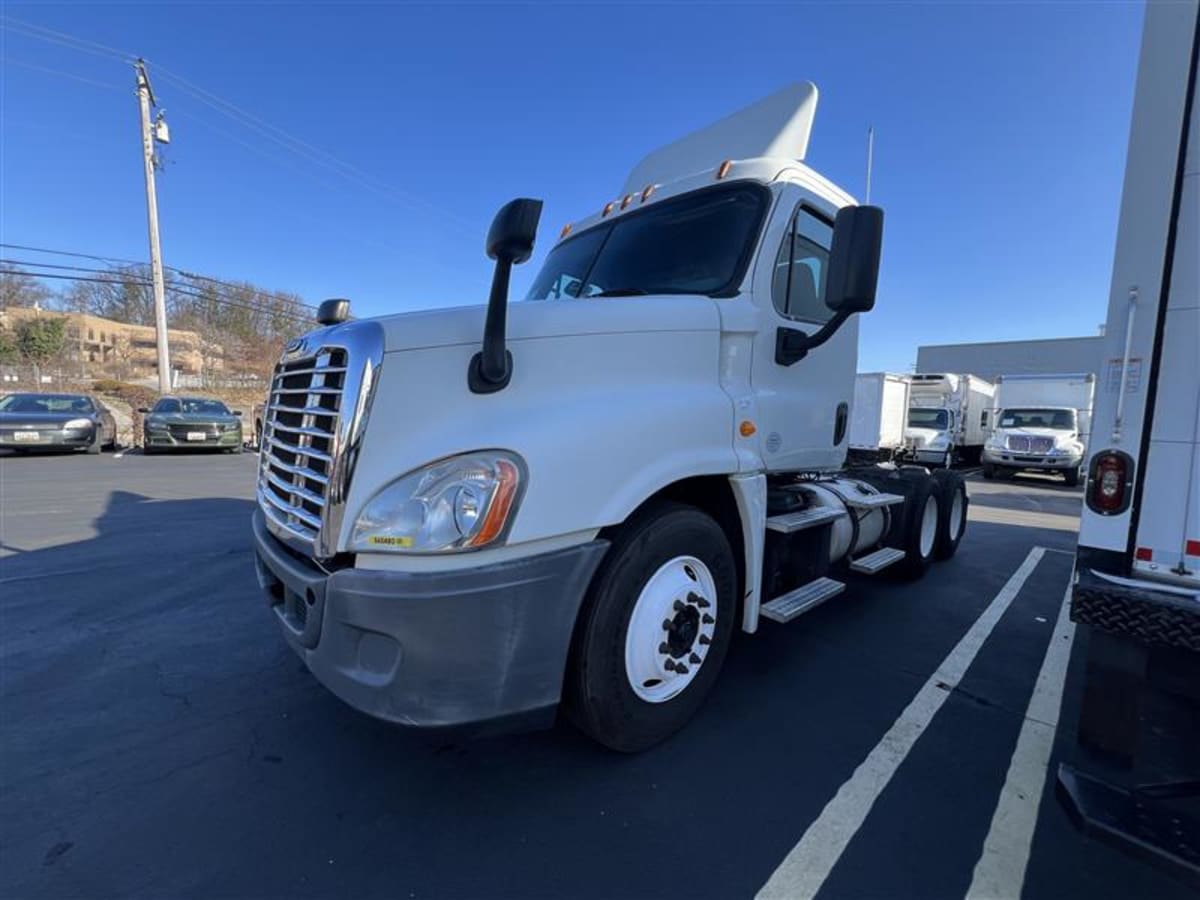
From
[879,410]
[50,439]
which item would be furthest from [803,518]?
[50,439]

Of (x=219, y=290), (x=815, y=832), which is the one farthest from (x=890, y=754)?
(x=219, y=290)

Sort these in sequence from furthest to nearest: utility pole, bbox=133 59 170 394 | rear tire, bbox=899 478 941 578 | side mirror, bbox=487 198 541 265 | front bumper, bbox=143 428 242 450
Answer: utility pole, bbox=133 59 170 394, front bumper, bbox=143 428 242 450, rear tire, bbox=899 478 941 578, side mirror, bbox=487 198 541 265

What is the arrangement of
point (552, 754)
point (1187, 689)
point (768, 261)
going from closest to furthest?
1. point (1187, 689)
2. point (552, 754)
3. point (768, 261)

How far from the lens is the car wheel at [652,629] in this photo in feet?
7.26

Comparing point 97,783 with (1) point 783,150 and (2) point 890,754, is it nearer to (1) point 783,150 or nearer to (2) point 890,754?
(2) point 890,754

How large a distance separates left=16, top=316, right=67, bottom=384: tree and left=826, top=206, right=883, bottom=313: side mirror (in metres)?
55.0

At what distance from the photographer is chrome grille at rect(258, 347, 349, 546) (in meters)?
2.03

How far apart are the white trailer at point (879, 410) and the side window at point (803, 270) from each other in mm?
11422

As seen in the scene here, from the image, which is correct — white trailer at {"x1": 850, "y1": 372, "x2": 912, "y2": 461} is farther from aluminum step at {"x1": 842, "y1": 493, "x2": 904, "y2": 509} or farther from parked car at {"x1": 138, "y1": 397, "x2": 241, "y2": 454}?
parked car at {"x1": 138, "y1": 397, "x2": 241, "y2": 454}

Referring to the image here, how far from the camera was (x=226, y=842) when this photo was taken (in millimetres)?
1941

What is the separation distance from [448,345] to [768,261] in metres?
1.83

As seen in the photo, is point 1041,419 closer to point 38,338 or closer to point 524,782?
point 524,782

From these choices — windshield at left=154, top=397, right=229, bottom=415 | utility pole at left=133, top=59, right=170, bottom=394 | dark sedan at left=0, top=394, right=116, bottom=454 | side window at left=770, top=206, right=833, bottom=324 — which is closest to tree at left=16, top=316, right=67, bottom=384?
utility pole at left=133, top=59, right=170, bottom=394

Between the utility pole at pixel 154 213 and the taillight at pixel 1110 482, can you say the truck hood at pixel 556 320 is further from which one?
the utility pole at pixel 154 213
